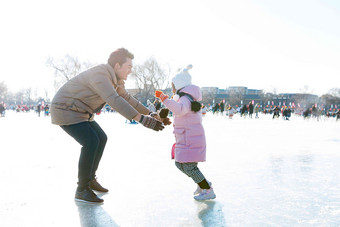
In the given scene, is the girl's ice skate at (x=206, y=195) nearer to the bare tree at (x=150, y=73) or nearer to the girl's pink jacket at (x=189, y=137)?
the girl's pink jacket at (x=189, y=137)

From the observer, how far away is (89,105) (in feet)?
8.11

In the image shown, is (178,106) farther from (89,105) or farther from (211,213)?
(211,213)

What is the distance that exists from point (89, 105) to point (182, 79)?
82cm

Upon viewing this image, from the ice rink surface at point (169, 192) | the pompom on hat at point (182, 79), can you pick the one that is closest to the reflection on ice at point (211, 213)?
the ice rink surface at point (169, 192)

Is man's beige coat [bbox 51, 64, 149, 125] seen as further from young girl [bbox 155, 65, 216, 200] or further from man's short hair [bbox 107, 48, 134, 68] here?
young girl [bbox 155, 65, 216, 200]

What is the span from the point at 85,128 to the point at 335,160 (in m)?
3.87

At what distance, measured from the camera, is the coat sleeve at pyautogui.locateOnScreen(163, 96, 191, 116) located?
235 centimetres

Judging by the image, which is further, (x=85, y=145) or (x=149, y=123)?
(x=85, y=145)

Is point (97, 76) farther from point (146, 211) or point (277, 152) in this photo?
point (277, 152)

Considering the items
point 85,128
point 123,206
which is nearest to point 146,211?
point 123,206

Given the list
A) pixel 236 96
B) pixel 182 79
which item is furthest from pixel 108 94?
pixel 236 96

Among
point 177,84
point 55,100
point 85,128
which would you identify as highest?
point 177,84

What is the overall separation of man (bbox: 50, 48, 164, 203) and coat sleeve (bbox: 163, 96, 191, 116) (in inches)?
5.8

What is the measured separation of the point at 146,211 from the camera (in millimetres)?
2236
